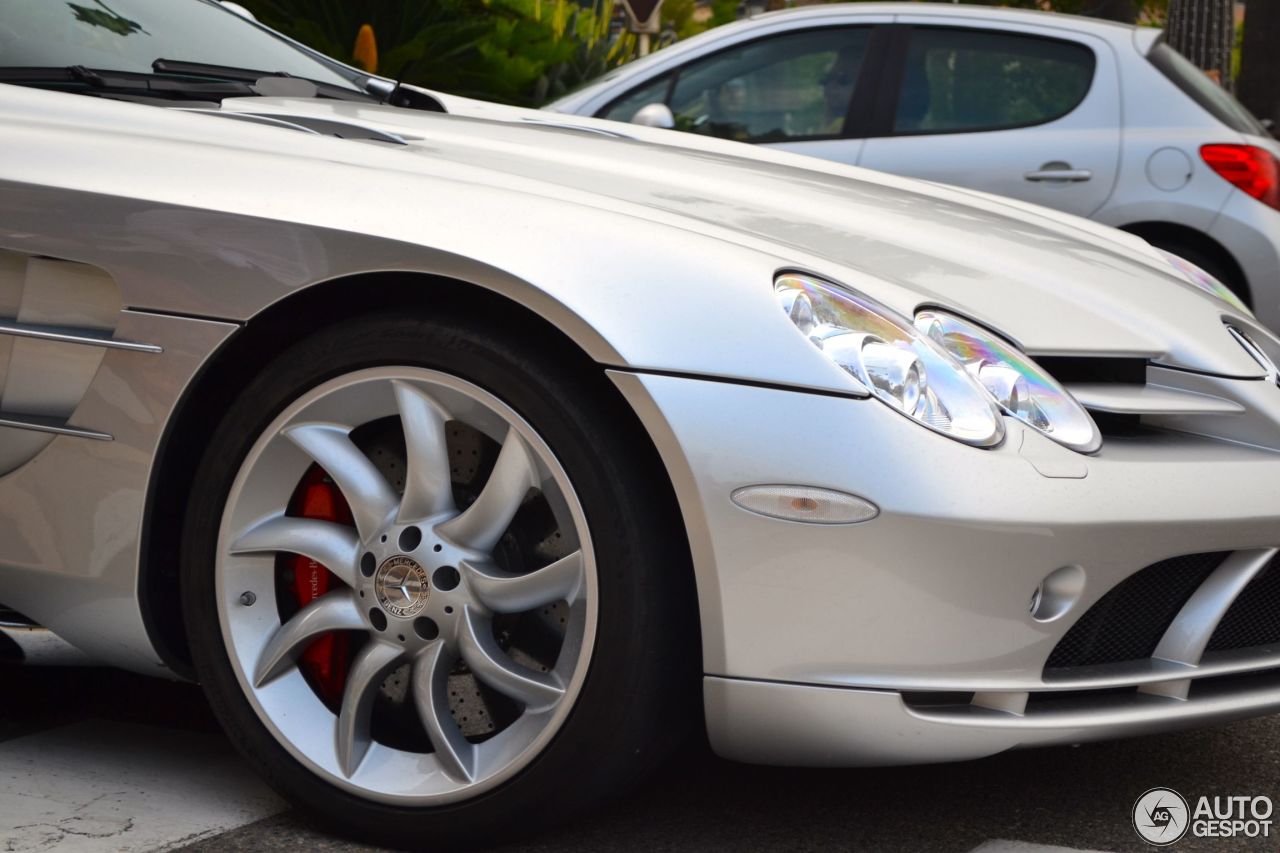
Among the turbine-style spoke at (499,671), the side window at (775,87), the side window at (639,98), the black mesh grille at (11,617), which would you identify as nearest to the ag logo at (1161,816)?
the turbine-style spoke at (499,671)

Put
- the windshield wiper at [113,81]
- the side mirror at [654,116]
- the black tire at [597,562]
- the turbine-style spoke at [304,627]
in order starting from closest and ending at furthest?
the black tire at [597,562] < the turbine-style spoke at [304,627] < the windshield wiper at [113,81] < the side mirror at [654,116]

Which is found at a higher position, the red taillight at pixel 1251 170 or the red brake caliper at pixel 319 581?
the red taillight at pixel 1251 170

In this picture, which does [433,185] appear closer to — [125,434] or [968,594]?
[125,434]

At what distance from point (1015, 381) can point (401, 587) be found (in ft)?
3.02

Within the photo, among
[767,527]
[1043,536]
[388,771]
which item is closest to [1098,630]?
[1043,536]

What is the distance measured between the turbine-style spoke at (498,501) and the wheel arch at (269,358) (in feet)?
0.50

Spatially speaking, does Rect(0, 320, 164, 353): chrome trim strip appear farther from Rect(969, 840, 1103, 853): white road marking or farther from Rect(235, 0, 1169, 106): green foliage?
Rect(235, 0, 1169, 106): green foliage

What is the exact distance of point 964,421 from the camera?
2.28m

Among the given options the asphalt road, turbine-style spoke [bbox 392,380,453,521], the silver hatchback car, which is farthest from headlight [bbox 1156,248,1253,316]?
the silver hatchback car

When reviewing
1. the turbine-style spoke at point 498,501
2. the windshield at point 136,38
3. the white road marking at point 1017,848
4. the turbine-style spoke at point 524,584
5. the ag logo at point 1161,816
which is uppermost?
the windshield at point 136,38

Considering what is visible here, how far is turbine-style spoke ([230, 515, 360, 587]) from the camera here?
2.54 m

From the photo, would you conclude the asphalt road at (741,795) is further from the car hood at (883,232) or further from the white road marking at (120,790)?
the car hood at (883,232)

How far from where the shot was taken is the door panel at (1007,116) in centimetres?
675

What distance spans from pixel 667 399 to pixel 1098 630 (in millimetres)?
688
